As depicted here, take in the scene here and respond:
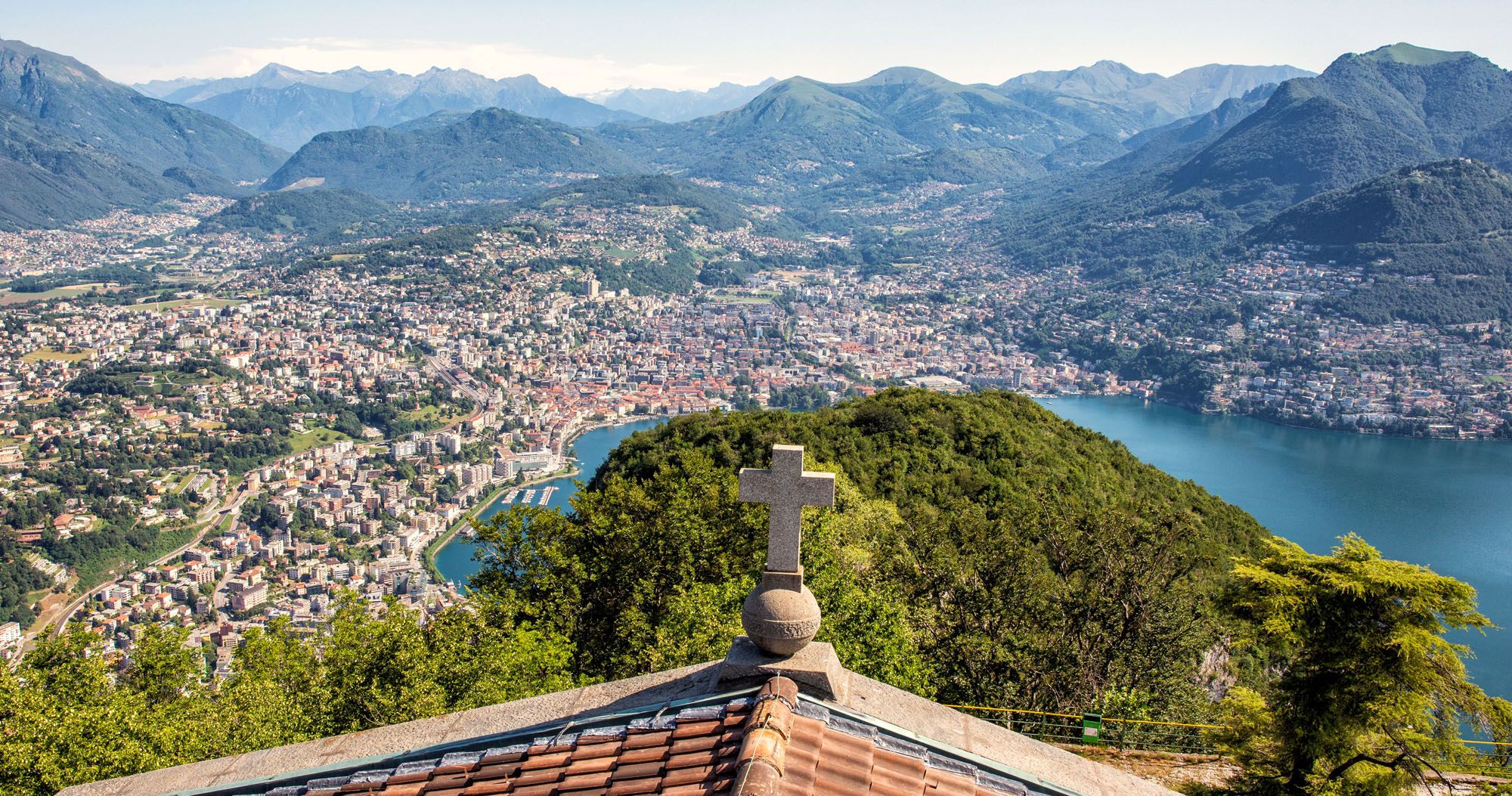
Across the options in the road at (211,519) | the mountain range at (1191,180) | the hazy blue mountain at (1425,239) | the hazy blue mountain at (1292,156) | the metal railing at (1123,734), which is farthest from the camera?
the hazy blue mountain at (1292,156)

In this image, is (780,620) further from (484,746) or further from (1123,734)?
(1123,734)

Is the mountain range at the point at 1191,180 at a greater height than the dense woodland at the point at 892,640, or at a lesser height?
greater

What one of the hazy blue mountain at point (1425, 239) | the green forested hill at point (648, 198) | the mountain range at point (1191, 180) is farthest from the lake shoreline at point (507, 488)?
the green forested hill at point (648, 198)

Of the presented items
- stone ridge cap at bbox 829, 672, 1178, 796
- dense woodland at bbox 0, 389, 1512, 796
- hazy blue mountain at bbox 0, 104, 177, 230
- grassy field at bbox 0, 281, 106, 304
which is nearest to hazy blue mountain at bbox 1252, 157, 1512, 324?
dense woodland at bbox 0, 389, 1512, 796

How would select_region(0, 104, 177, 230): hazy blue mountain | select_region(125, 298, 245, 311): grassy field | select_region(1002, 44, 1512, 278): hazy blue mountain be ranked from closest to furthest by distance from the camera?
select_region(125, 298, 245, 311): grassy field → select_region(1002, 44, 1512, 278): hazy blue mountain → select_region(0, 104, 177, 230): hazy blue mountain

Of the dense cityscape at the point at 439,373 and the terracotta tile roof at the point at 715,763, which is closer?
the terracotta tile roof at the point at 715,763

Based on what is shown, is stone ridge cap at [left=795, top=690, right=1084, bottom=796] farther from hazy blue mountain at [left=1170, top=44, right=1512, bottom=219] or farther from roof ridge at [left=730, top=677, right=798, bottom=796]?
hazy blue mountain at [left=1170, top=44, right=1512, bottom=219]

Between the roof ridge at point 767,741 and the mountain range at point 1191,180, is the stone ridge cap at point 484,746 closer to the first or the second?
the roof ridge at point 767,741
